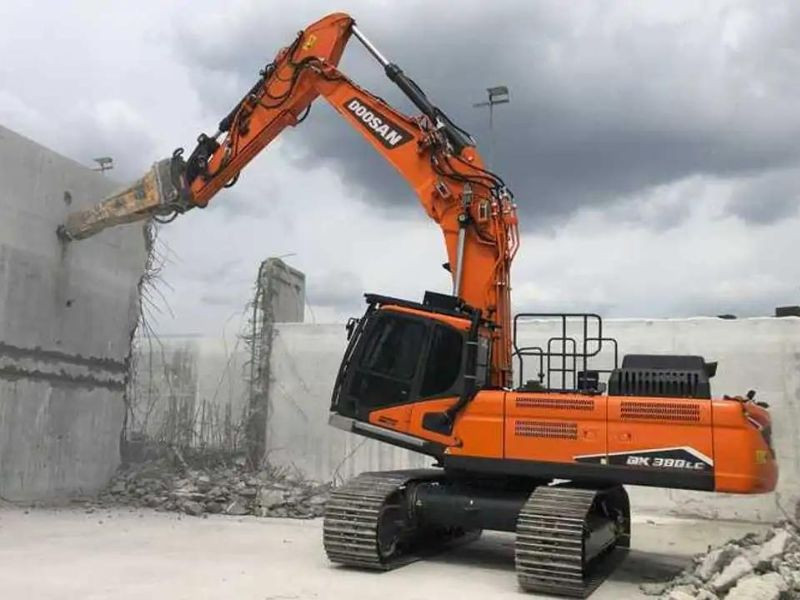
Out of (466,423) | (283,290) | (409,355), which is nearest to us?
(466,423)

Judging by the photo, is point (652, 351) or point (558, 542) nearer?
point (558, 542)

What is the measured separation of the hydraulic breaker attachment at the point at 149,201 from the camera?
37.3 feet

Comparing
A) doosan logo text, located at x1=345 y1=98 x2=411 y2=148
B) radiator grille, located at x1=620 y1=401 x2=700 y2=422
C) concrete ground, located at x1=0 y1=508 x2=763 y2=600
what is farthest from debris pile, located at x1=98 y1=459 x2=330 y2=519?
radiator grille, located at x1=620 y1=401 x2=700 y2=422

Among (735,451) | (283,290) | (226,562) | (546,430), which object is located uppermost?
(283,290)

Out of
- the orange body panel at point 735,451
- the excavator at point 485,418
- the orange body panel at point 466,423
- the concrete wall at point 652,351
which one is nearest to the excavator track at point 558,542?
the excavator at point 485,418

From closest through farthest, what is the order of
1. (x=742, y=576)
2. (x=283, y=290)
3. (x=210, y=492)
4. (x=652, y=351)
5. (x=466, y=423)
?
(x=742, y=576)
(x=466, y=423)
(x=210, y=492)
(x=652, y=351)
(x=283, y=290)

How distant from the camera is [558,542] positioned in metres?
7.34

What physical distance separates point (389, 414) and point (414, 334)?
2.80ft

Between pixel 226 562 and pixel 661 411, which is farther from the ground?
pixel 661 411

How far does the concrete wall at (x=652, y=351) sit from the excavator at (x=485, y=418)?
13.1 ft

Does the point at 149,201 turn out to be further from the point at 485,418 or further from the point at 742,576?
the point at 742,576

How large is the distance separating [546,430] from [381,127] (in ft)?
13.4

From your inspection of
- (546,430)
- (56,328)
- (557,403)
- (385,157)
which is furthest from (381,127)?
(56,328)

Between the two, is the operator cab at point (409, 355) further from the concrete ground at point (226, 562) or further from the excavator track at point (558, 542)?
the concrete ground at point (226, 562)
